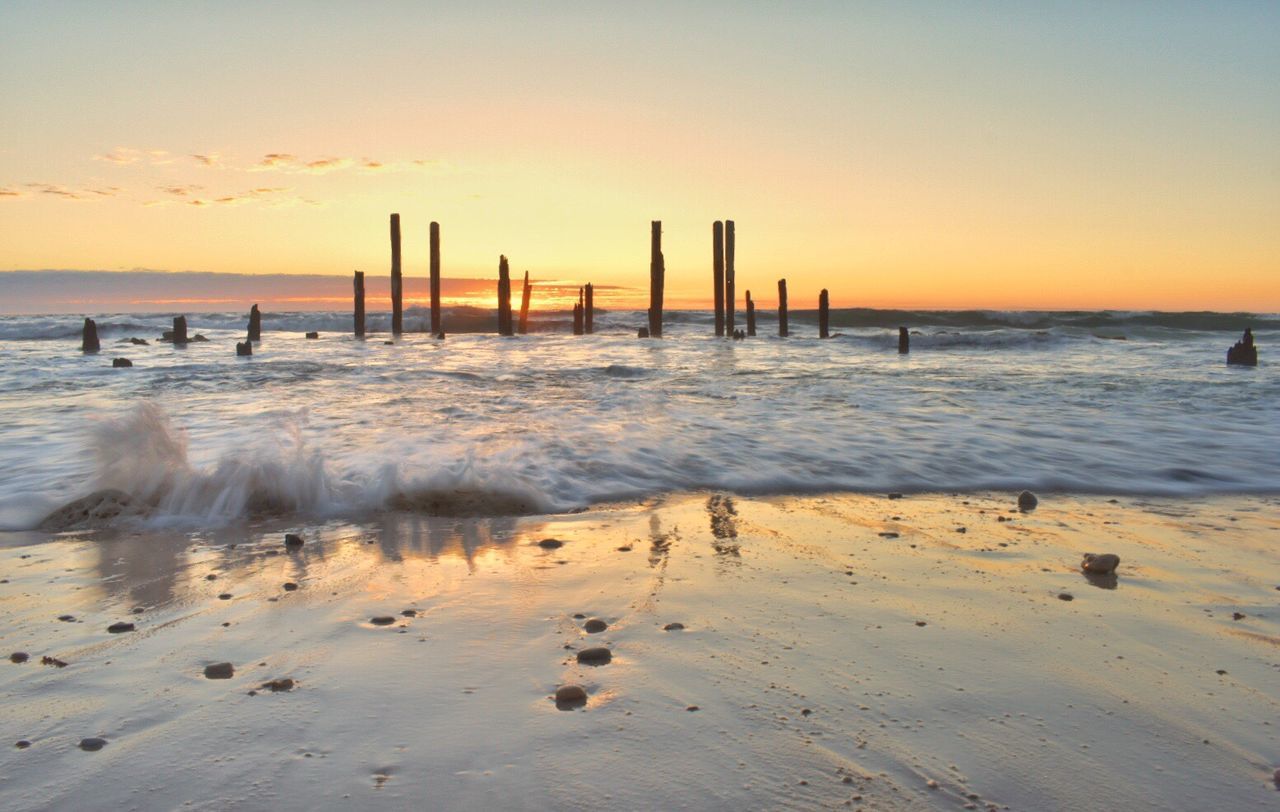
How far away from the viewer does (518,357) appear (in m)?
20.7

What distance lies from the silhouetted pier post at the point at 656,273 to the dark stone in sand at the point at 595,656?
25146mm

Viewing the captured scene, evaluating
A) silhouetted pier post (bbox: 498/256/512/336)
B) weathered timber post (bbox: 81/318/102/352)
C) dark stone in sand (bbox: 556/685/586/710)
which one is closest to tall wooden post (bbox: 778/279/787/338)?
silhouetted pier post (bbox: 498/256/512/336)

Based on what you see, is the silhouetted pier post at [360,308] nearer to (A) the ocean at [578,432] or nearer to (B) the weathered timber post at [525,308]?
(B) the weathered timber post at [525,308]

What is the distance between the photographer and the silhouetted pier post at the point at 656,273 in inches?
1070

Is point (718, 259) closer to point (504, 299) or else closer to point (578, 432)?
point (504, 299)

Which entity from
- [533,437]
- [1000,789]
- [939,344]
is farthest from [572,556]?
[939,344]

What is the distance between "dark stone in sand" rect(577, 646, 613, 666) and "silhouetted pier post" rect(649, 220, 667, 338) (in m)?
25.1

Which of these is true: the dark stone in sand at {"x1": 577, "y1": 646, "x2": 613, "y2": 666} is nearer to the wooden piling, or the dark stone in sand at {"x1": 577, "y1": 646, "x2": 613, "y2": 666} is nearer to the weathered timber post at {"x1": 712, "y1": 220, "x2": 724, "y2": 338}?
the weathered timber post at {"x1": 712, "y1": 220, "x2": 724, "y2": 338}

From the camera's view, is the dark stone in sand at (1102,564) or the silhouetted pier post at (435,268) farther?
the silhouetted pier post at (435,268)

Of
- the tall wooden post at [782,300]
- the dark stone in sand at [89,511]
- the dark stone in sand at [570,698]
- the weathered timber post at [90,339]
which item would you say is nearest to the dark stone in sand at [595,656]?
the dark stone in sand at [570,698]

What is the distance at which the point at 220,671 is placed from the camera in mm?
2615

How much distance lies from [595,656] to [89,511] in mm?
3767

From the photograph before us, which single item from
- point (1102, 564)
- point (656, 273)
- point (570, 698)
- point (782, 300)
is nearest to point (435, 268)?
point (656, 273)

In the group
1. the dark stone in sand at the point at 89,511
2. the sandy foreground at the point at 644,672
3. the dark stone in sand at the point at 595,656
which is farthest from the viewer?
the dark stone in sand at the point at 89,511
